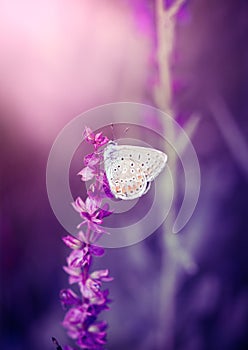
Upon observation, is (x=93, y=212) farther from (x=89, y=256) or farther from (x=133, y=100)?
(x=133, y=100)

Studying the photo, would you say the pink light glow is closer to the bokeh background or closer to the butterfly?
the bokeh background

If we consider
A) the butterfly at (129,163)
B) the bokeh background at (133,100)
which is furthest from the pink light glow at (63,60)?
the butterfly at (129,163)

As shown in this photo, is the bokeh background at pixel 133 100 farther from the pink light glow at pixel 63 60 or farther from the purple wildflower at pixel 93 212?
the purple wildflower at pixel 93 212

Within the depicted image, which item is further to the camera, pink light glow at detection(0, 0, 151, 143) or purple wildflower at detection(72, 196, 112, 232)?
pink light glow at detection(0, 0, 151, 143)

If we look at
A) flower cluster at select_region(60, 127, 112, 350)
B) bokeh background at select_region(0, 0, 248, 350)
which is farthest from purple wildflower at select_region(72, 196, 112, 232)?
bokeh background at select_region(0, 0, 248, 350)

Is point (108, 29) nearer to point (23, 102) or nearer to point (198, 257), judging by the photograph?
point (23, 102)

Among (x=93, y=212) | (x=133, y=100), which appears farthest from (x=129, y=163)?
(x=133, y=100)
